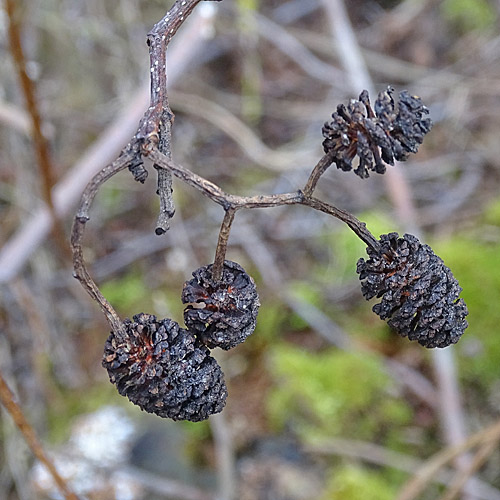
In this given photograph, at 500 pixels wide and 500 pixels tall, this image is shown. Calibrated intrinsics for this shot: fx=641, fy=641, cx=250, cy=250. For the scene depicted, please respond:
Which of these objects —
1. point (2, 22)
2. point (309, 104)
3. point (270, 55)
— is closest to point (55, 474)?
point (2, 22)

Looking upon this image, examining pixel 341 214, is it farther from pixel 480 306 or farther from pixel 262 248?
pixel 262 248

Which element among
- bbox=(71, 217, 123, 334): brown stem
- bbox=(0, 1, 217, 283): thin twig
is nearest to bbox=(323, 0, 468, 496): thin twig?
bbox=(0, 1, 217, 283): thin twig

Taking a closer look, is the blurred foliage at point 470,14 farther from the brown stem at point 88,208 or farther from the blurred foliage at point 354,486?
the brown stem at point 88,208

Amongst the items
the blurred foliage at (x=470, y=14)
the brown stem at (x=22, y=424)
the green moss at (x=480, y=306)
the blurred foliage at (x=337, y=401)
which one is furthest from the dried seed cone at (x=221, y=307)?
the blurred foliage at (x=470, y=14)

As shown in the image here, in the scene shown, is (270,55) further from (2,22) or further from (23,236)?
(23,236)

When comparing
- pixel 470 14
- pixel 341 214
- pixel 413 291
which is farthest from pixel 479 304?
pixel 470 14

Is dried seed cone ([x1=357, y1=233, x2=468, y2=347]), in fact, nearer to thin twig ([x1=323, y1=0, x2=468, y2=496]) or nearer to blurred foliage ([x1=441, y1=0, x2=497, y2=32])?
thin twig ([x1=323, y1=0, x2=468, y2=496])
